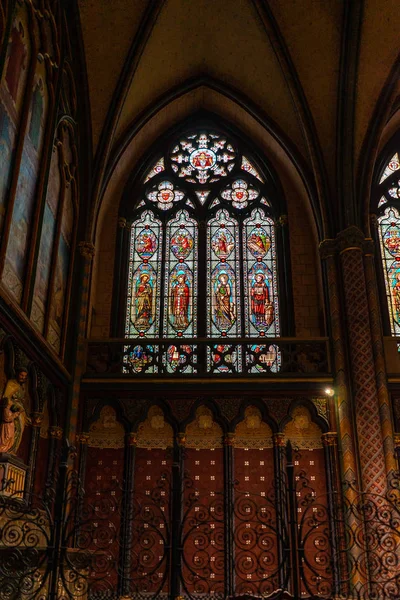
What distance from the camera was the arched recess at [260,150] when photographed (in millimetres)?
14266

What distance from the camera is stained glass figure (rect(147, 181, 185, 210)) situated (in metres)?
15.7

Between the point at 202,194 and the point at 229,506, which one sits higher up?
the point at 202,194

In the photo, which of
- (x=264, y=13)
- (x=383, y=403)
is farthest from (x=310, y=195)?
(x=383, y=403)

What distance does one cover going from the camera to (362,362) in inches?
485

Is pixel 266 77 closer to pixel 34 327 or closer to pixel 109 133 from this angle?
pixel 109 133

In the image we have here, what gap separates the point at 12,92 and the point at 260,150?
742 centimetres

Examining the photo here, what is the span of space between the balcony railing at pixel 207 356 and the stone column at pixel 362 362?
73cm

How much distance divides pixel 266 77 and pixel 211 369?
23.0 ft

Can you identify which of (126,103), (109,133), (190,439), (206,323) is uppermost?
(126,103)

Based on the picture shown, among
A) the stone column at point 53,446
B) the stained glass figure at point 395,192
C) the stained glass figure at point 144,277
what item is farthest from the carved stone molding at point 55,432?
the stained glass figure at point 395,192

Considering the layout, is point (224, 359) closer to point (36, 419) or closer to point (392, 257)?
point (36, 419)

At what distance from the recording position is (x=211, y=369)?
13.0 m

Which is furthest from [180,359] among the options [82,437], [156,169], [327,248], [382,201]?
[382,201]

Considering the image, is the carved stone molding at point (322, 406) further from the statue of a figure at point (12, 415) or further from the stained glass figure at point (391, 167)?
the stained glass figure at point (391, 167)
